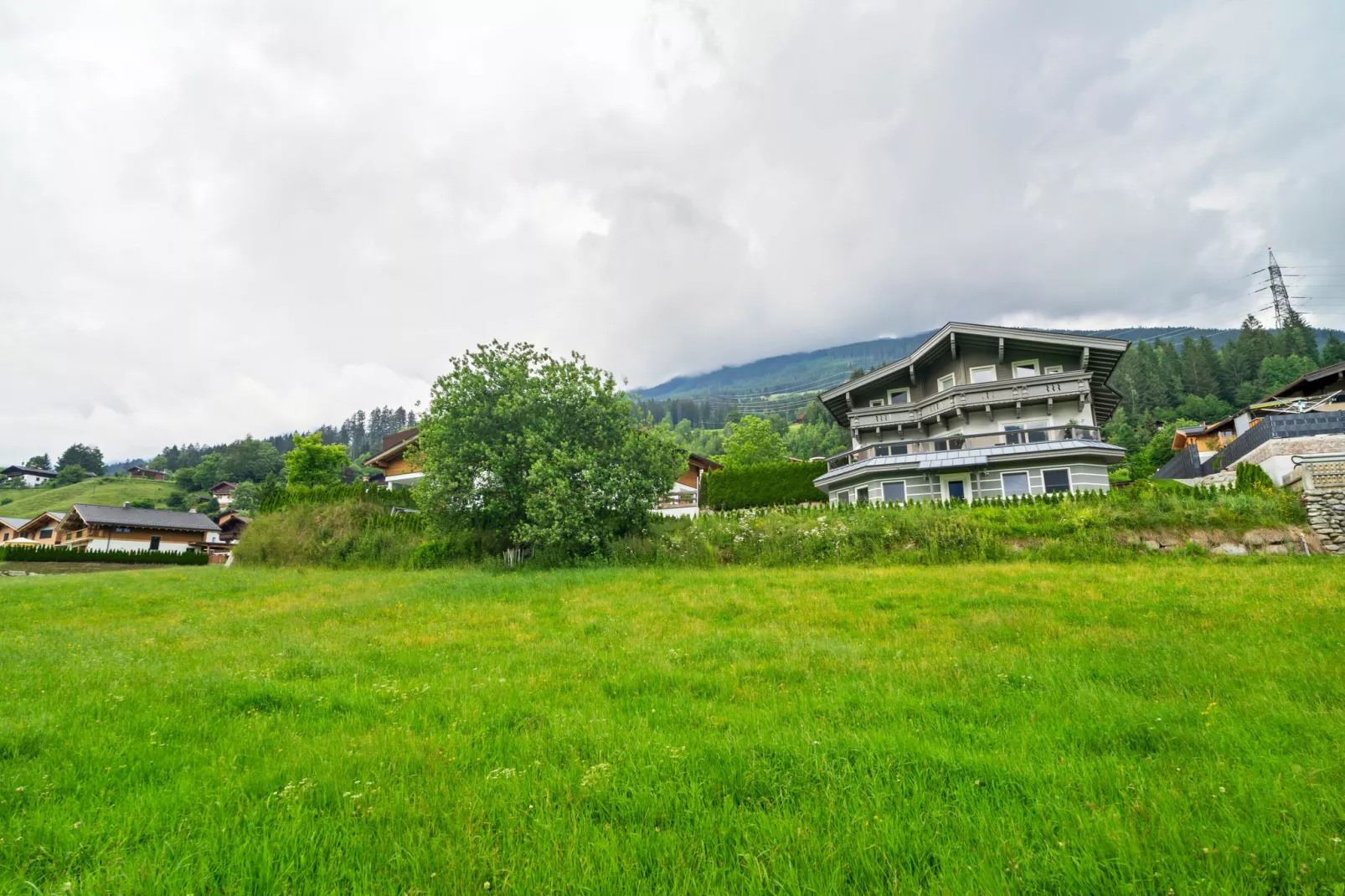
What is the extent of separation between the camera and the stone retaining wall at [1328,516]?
688 inches

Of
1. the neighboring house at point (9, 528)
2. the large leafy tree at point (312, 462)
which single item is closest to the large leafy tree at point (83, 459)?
the neighboring house at point (9, 528)

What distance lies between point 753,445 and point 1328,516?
172 feet

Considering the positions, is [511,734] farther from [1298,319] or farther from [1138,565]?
[1298,319]

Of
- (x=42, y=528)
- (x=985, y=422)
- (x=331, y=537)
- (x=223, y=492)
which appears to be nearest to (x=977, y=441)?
(x=985, y=422)

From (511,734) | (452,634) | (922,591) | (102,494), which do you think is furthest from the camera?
(102,494)

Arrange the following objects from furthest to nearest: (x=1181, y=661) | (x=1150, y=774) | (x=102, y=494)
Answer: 1. (x=102, y=494)
2. (x=1181, y=661)
3. (x=1150, y=774)

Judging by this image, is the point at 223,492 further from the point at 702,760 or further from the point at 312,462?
the point at 702,760

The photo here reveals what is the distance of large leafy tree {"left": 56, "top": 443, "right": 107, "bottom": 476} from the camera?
153 meters

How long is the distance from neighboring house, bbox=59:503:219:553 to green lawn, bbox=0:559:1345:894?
69.9 m

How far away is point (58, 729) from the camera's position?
17.4ft

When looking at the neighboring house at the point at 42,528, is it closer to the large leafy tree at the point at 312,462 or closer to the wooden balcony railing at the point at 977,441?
the large leafy tree at the point at 312,462

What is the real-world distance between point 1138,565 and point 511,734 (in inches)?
697

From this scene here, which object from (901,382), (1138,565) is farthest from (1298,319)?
(1138,565)

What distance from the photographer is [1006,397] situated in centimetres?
3534
